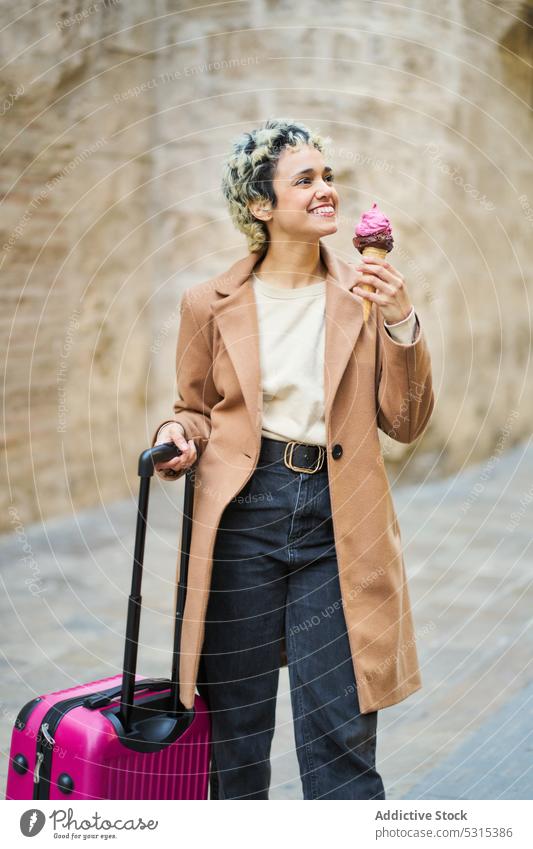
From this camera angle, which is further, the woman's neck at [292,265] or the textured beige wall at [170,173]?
the textured beige wall at [170,173]

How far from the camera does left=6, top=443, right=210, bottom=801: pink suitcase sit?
2.21 meters

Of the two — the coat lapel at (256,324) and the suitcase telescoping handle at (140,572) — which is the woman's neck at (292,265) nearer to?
the coat lapel at (256,324)

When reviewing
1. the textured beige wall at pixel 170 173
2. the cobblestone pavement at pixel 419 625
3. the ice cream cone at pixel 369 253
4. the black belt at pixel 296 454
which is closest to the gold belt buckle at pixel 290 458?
the black belt at pixel 296 454

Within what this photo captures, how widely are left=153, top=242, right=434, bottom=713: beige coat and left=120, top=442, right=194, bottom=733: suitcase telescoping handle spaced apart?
24 millimetres

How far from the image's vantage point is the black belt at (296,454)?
7.58 ft

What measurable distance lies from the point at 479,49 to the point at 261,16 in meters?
1.64

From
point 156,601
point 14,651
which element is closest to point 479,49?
point 156,601

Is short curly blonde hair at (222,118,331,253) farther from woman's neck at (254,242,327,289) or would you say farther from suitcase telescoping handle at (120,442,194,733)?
suitcase telescoping handle at (120,442,194,733)

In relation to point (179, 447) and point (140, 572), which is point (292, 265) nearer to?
point (179, 447)

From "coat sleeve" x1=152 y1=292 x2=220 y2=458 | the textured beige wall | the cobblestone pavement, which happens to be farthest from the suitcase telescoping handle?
the textured beige wall

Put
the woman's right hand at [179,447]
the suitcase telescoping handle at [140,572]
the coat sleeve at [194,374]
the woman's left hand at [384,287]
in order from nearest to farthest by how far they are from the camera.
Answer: the woman's left hand at [384,287] < the suitcase telescoping handle at [140,572] < the woman's right hand at [179,447] < the coat sleeve at [194,374]

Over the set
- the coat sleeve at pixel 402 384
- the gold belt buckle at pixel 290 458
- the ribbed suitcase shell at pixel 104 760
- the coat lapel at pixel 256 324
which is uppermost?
the coat lapel at pixel 256 324

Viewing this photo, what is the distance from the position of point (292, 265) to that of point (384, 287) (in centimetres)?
30

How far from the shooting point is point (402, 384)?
2232 millimetres
